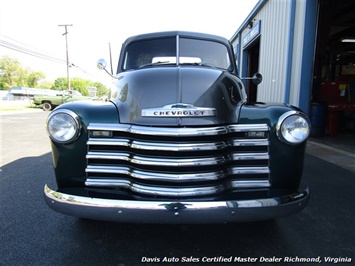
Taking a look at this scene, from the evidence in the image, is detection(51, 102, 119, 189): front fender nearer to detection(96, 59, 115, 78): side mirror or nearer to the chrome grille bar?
the chrome grille bar

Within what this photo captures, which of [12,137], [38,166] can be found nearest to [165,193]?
[38,166]

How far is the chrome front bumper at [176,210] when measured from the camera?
1.59 m

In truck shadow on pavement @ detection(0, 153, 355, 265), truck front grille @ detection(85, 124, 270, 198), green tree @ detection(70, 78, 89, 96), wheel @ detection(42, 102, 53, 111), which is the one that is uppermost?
green tree @ detection(70, 78, 89, 96)

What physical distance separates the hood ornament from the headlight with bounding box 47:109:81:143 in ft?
1.71

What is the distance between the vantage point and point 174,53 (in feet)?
9.90

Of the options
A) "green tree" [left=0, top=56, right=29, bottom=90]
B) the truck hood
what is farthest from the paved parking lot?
"green tree" [left=0, top=56, right=29, bottom=90]

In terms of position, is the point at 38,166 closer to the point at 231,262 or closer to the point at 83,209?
the point at 83,209

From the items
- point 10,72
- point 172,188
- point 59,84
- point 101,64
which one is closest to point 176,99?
point 172,188

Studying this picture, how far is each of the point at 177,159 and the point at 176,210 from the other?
1.15 feet

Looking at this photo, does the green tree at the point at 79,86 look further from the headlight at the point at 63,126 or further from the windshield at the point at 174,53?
the headlight at the point at 63,126

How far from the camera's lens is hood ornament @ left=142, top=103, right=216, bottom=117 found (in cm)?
182

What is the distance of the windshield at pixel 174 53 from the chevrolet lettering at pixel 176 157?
1.08 m

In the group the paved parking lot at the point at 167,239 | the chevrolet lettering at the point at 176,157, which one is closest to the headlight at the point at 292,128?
the chevrolet lettering at the point at 176,157

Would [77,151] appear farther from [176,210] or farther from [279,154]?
[279,154]
